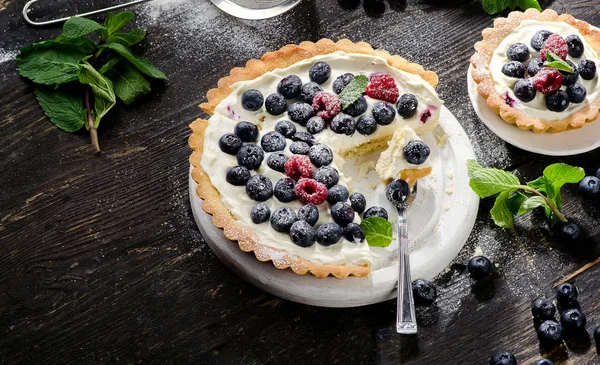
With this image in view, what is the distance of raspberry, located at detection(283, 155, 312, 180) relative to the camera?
322 cm

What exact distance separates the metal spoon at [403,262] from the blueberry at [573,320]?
0.63 m

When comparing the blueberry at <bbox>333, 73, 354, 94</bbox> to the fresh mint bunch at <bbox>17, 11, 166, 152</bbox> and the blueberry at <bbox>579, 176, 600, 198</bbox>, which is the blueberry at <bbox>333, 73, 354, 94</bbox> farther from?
the blueberry at <bbox>579, 176, 600, 198</bbox>

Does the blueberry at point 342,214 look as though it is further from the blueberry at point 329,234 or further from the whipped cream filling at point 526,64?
the whipped cream filling at point 526,64

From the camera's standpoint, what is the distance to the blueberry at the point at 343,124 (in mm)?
3354

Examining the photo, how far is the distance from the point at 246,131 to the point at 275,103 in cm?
19

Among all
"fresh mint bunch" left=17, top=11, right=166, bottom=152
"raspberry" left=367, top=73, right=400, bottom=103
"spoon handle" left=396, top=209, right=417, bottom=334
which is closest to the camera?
"spoon handle" left=396, top=209, right=417, bottom=334

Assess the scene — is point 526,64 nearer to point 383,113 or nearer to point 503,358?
point 383,113

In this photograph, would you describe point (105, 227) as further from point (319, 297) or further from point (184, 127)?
point (319, 297)

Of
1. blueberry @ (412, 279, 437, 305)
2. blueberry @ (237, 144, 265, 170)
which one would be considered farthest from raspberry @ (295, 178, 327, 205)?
blueberry @ (412, 279, 437, 305)

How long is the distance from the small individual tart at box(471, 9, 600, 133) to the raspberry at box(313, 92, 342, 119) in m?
0.70

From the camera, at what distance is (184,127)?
376 cm

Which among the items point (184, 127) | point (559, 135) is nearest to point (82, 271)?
point (184, 127)

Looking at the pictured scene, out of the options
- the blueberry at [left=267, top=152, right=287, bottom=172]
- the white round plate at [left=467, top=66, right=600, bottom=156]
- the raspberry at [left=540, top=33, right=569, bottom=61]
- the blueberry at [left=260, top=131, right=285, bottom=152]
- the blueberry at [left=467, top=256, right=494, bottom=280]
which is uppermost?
the raspberry at [left=540, top=33, right=569, bottom=61]

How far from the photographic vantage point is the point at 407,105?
3.38 metres
